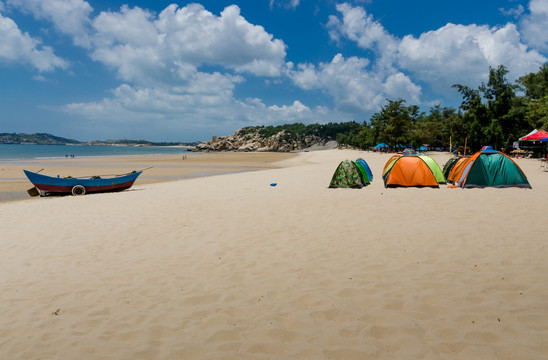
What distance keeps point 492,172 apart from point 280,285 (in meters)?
12.8

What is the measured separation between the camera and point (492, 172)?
13.5 metres

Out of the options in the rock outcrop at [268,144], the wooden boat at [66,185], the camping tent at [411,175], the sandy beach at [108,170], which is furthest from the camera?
the rock outcrop at [268,144]

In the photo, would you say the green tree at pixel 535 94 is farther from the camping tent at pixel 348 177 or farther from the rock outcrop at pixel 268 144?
the rock outcrop at pixel 268 144

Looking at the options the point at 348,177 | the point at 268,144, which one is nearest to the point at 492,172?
the point at 348,177

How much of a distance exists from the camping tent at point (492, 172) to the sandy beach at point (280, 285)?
4.15 metres

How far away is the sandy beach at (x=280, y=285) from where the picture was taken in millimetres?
3443

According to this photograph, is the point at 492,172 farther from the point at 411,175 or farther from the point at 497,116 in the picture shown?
the point at 497,116

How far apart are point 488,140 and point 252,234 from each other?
160ft

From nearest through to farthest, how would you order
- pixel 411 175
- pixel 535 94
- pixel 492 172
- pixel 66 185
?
pixel 492 172 < pixel 411 175 < pixel 66 185 < pixel 535 94

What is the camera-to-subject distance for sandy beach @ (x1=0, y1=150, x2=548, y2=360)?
344cm


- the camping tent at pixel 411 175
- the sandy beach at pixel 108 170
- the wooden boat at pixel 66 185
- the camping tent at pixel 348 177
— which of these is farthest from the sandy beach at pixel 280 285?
the sandy beach at pixel 108 170

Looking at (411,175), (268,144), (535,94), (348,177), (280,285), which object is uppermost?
(535,94)

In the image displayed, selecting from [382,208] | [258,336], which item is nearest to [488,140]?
[382,208]

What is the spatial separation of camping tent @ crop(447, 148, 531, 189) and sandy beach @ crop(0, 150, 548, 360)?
4.15 meters
